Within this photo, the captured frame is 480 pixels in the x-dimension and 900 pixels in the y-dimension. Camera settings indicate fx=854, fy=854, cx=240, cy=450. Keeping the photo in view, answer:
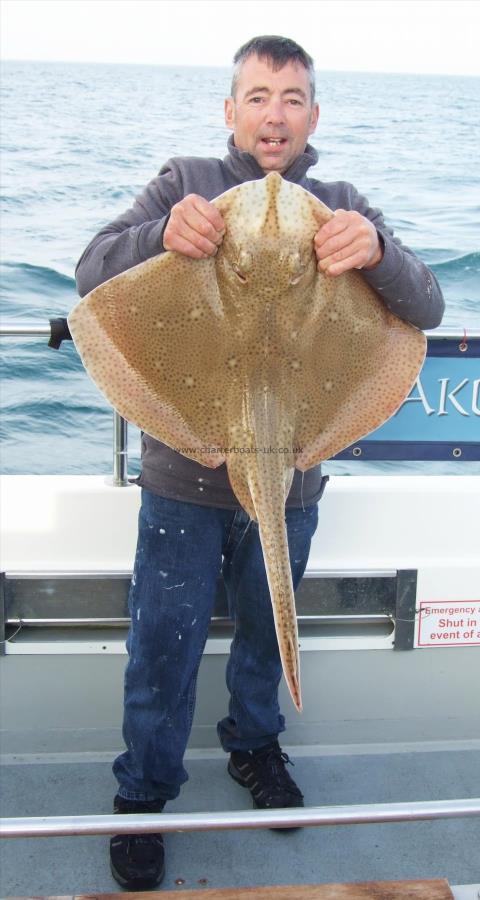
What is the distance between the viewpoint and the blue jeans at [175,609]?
244 centimetres

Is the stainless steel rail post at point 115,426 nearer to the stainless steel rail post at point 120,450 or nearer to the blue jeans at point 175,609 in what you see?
the stainless steel rail post at point 120,450

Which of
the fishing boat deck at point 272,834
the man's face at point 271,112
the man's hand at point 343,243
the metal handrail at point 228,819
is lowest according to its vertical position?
the fishing boat deck at point 272,834

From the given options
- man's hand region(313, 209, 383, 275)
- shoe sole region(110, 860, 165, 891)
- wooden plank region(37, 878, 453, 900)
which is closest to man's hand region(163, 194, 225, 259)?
man's hand region(313, 209, 383, 275)

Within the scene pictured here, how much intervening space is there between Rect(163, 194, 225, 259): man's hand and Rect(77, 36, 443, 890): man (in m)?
0.12

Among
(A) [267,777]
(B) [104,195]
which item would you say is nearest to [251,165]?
(A) [267,777]

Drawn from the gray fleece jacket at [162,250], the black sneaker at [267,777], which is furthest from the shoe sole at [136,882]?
the gray fleece jacket at [162,250]

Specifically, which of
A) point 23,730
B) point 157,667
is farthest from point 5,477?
point 157,667

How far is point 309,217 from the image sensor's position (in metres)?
1.84

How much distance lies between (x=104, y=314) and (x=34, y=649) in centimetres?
148

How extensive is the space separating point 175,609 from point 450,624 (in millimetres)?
1158

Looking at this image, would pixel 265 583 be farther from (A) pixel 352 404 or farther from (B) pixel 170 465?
(A) pixel 352 404

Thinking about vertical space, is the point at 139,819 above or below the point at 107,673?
above

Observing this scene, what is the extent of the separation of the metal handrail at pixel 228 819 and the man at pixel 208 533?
788mm

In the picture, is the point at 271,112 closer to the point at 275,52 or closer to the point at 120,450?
the point at 275,52
